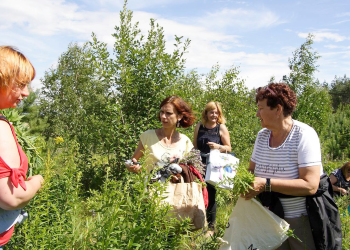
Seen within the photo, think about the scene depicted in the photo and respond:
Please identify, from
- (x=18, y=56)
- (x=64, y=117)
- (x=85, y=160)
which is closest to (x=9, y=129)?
(x=18, y=56)

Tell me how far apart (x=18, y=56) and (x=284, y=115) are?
177cm

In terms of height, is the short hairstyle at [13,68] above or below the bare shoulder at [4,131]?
above

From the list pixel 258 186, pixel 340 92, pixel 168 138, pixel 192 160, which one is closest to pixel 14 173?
pixel 258 186

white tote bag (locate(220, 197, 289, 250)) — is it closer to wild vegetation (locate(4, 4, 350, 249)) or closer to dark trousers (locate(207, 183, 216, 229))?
wild vegetation (locate(4, 4, 350, 249))

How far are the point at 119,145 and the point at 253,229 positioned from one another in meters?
2.98

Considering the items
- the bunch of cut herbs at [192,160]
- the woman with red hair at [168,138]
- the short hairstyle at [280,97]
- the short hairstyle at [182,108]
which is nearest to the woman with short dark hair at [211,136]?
the short hairstyle at [182,108]

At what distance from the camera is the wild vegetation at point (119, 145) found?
6.38 feet

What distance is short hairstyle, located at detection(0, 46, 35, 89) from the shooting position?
1.49 metres

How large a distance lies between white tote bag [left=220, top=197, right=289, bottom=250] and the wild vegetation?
0.17 metres

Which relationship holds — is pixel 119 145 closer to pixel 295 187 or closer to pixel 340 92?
pixel 295 187

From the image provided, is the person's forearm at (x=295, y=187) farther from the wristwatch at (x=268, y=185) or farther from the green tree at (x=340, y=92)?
the green tree at (x=340, y=92)

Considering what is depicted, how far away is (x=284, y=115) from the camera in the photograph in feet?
7.51

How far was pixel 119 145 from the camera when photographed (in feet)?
16.0

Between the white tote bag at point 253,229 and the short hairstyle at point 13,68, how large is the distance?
5.66ft
